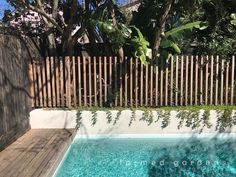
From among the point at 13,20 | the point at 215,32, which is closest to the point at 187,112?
the point at 215,32

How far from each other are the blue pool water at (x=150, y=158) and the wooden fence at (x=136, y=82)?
48.6 inches

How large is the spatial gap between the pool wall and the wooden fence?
56 centimetres

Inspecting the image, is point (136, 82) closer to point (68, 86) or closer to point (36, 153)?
point (68, 86)

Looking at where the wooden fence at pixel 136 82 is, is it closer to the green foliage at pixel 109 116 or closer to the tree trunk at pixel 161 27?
the tree trunk at pixel 161 27

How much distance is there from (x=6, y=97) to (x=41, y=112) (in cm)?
186

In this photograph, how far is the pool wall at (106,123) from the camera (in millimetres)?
8984

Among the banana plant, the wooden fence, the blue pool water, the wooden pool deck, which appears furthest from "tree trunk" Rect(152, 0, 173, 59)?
the wooden pool deck

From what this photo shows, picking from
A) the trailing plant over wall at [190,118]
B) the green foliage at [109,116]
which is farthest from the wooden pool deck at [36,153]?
the trailing plant over wall at [190,118]

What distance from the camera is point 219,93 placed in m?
9.75

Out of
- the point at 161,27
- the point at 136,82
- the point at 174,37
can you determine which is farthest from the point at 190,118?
the point at 161,27

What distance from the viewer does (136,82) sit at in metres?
9.59

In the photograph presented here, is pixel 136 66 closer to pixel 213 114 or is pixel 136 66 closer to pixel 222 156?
pixel 213 114

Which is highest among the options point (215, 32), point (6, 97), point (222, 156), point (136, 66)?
point (215, 32)

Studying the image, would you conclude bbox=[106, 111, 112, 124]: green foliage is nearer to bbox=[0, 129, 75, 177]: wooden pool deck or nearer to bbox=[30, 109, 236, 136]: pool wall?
bbox=[30, 109, 236, 136]: pool wall
